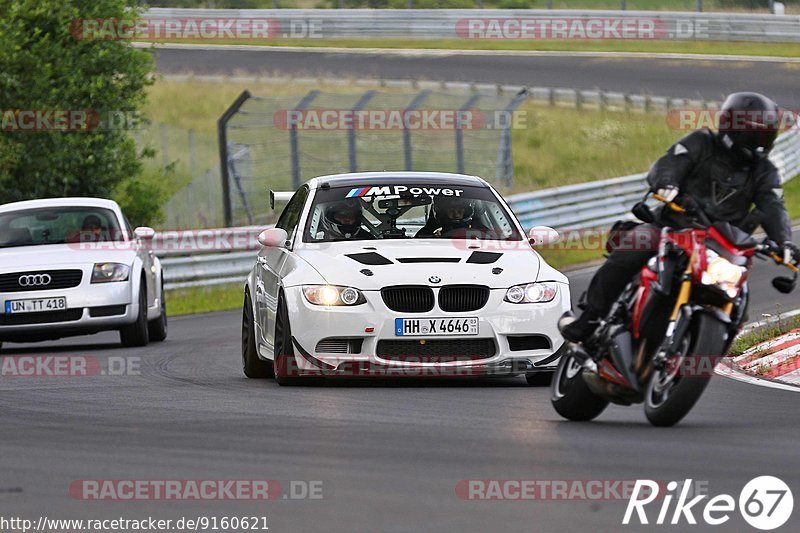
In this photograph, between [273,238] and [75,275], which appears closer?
[273,238]

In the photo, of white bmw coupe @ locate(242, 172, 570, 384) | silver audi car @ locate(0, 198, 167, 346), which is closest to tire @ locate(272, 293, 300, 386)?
white bmw coupe @ locate(242, 172, 570, 384)

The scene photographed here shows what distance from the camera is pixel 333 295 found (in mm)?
11414

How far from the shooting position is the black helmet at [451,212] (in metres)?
12.5

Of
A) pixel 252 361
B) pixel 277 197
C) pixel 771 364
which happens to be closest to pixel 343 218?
pixel 252 361

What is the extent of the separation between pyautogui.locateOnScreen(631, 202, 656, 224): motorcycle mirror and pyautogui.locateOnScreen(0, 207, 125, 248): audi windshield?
9.60 metres

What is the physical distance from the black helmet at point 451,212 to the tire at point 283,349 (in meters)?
1.40

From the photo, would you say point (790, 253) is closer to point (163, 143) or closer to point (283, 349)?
point (283, 349)

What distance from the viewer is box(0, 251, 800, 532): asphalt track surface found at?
21.5 ft

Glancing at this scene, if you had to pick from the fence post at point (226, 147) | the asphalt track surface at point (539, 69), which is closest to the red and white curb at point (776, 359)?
the fence post at point (226, 147)

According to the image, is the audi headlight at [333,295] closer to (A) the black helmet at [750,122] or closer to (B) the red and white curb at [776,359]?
(B) the red and white curb at [776,359]

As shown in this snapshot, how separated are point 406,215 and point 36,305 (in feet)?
17.0

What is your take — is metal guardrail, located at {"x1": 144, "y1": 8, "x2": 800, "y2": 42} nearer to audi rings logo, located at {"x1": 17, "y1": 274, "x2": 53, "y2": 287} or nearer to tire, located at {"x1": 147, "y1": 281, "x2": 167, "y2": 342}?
tire, located at {"x1": 147, "y1": 281, "x2": 167, "y2": 342}

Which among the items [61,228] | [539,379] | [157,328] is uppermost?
[539,379]

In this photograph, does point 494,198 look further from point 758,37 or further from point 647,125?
point 758,37
